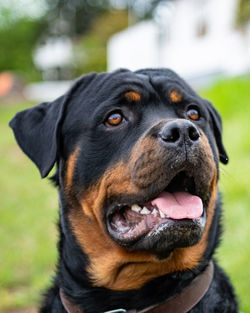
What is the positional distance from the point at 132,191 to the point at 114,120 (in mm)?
552

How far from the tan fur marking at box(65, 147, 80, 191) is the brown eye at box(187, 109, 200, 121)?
75 cm

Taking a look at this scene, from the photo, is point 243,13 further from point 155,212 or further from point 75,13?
point 75,13

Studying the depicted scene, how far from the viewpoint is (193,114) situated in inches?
119

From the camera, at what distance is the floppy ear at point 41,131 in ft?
9.48

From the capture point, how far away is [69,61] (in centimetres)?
3447

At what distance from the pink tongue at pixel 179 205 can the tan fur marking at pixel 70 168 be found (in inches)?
25.3

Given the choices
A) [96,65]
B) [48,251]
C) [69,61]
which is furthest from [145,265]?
[69,61]

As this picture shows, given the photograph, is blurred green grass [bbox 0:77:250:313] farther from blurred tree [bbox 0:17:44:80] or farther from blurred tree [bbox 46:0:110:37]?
blurred tree [bbox 46:0:110:37]

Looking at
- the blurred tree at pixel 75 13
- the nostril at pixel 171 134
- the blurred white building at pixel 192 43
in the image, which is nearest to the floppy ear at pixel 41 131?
the nostril at pixel 171 134

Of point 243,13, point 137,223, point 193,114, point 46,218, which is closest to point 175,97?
point 193,114

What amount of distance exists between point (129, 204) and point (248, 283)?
2.31m

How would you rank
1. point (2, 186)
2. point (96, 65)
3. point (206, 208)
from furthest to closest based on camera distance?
point (96, 65)
point (2, 186)
point (206, 208)

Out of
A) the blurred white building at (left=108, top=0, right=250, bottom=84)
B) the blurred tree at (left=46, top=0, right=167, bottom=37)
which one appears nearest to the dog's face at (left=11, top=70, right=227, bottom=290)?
the blurred white building at (left=108, top=0, right=250, bottom=84)

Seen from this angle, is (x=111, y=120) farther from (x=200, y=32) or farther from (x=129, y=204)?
(x=200, y=32)
